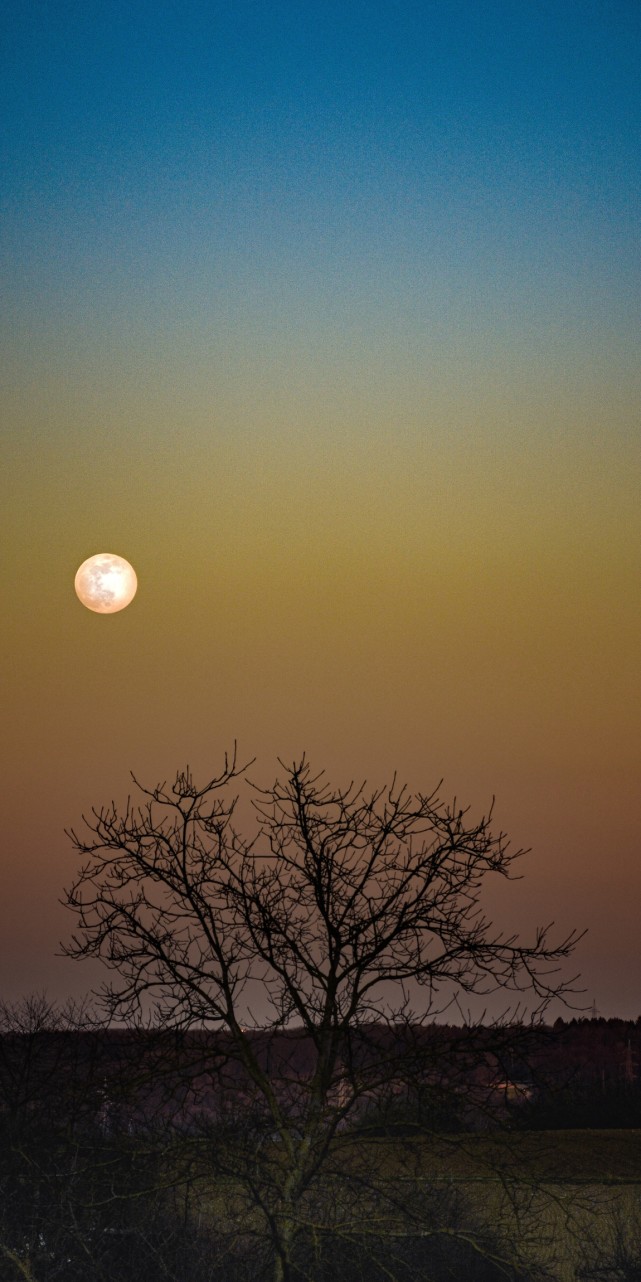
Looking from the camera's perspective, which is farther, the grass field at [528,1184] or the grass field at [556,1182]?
the grass field at [556,1182]

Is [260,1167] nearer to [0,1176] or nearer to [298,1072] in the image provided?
[298,1072]

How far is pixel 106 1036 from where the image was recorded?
1266cm

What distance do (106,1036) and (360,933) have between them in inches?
111

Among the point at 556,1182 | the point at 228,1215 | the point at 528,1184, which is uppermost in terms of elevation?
the point at 528,1184

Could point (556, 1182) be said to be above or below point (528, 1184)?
below

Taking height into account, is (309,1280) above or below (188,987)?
below

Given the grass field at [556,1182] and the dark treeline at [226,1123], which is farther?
the grass field at [556,1182]

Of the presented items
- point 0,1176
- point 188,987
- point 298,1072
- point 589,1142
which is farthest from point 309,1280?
point 589,1142

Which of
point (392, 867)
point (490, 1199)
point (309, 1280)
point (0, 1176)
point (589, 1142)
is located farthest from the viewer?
point (589, 1142)

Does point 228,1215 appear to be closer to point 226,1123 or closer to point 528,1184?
point 226,1123

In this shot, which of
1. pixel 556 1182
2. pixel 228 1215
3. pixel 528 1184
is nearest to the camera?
pixel 528 1184

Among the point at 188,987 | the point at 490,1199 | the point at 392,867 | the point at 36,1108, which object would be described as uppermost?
the point at 392,867

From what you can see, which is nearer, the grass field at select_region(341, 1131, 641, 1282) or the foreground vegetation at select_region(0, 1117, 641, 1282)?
the foreground vegetation at select_region(0, 1117, 641, 1282)

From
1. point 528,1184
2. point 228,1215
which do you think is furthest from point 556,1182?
point 228,1215
